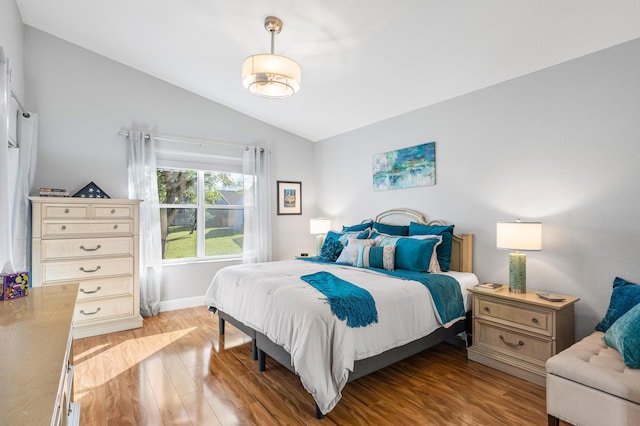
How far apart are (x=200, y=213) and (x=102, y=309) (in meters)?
1.68

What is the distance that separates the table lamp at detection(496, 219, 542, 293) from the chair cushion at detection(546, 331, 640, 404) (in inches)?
28.5

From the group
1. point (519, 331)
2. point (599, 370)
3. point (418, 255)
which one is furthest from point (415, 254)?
point (599, 370)

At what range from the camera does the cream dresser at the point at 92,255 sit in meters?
3.22

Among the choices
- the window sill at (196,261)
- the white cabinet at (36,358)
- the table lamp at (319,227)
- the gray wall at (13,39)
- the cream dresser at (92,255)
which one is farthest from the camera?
the table lamp at (319,227)

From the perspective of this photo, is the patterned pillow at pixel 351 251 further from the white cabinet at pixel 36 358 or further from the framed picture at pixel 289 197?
the white cabinet at pixel 36 358

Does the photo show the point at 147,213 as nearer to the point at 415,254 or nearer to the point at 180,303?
the point at 180,303

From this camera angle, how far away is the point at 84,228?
11.2ft

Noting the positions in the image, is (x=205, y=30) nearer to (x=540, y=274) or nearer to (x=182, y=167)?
(x=182, y=167)

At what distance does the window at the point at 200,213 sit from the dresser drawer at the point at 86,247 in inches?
30.8

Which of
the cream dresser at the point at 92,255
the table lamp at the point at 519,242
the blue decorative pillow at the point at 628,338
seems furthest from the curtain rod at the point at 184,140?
the blue decorative pillow at the point at 628,338

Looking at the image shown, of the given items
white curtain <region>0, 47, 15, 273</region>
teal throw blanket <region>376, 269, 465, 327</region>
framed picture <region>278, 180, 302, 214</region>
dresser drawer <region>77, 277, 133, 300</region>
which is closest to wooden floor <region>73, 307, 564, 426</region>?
teal throw blanket <region>376, 269, 465, 327</region>

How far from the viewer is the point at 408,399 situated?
2258 mm

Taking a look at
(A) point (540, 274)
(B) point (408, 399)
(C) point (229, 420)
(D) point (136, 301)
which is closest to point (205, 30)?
(D) point (136, 301)

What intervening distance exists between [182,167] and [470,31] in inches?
144
